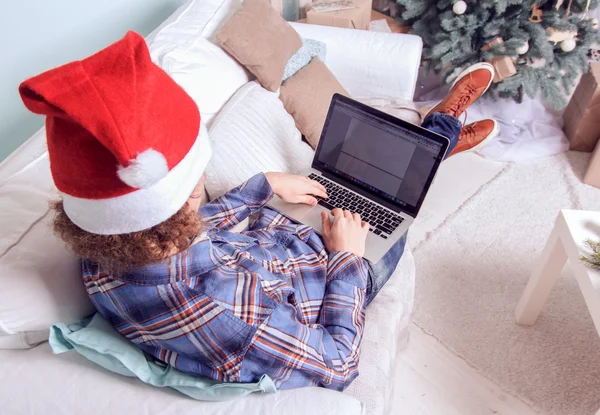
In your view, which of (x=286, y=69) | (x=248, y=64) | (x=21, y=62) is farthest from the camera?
(x=286, y=69)

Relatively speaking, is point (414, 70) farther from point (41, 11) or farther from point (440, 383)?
point (41, 11)

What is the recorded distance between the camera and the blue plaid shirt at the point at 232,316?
76cm

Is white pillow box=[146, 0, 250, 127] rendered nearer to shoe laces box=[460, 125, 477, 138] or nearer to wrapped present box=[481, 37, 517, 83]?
shoe laces box=[460, 125, 477, 138]

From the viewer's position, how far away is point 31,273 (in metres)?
0.81

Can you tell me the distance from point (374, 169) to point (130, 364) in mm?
790

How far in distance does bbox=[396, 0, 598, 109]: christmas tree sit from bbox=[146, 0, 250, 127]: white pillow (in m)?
0.99

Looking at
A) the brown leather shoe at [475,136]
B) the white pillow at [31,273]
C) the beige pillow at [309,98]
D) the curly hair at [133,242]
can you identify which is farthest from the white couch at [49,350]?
the brown leather shoe at [475,136]

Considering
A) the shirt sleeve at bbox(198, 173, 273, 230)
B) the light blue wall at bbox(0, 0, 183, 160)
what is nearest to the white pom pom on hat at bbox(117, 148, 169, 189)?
the shirt sleeve at bbox(198, 173, 273, 230)

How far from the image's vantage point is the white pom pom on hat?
0.61 m

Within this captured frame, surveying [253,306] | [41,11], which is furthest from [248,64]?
[253,306]

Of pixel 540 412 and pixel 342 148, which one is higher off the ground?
pixel 342 148

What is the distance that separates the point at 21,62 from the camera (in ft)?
4.08

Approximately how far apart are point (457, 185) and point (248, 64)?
3.48ft

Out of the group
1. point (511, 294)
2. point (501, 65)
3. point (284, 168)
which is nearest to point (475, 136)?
point (501, 65)
